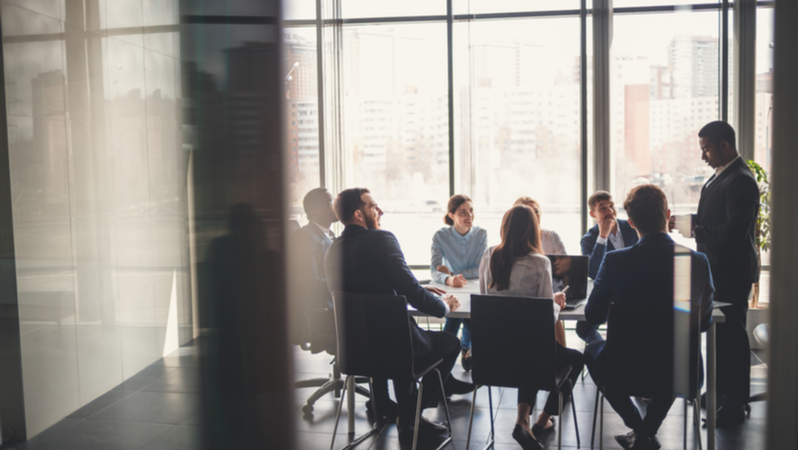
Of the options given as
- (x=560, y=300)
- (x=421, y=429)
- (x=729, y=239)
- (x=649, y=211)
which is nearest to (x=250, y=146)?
(x=649, y=211)

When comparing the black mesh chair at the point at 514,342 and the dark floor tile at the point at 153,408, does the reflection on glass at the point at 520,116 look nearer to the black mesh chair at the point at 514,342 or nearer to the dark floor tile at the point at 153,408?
the black mesh chair at the point at 514,342

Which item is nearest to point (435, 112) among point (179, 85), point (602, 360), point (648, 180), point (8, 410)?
point (648, 180)

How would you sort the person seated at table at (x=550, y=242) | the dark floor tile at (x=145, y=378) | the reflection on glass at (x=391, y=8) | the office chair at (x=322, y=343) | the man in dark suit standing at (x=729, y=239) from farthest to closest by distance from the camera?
the reflection on glass at (x=391, y=8)
the person seated at table at (x=550, y=242)
the office chair at (x=322, y=343)
the man in dark suit standing at (x=729, y=239)
the dark floor tile at (x=145, y=378)

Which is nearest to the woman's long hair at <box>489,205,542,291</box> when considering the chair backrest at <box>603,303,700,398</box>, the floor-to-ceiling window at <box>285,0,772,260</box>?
the chair backrest at <box>603,303,700,398</box>

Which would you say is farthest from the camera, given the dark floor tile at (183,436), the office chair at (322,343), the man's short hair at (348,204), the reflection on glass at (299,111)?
the office chair at (322,343)

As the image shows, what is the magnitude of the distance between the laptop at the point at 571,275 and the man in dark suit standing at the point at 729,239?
0.59 meters

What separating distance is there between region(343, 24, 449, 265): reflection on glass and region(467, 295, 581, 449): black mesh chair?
2.43m

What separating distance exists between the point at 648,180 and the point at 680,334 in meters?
2.71

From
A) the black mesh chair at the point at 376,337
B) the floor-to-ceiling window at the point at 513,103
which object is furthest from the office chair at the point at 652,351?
the floor-to-ceiling window at the point at 513,103

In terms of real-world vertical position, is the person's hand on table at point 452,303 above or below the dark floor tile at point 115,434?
below

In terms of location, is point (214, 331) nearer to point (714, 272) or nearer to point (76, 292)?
point (76, 292)

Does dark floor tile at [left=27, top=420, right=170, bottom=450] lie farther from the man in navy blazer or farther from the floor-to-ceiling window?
the floor-to-ceiling window

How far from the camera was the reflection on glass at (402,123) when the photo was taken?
462 centimetres

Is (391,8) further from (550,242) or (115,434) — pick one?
(115,434)
